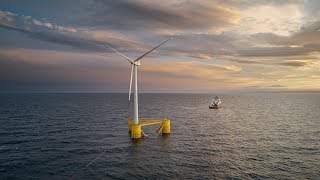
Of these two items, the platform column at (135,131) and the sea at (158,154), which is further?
the platform column at (135,131)

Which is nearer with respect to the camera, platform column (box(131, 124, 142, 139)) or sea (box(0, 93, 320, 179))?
sea (box(0, 93, 320, 179))

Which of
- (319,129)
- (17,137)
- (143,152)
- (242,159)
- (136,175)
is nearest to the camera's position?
(136,175)

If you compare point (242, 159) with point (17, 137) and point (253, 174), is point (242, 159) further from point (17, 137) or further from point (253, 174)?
point (17, 137)

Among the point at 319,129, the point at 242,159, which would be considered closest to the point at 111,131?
the point at 242,159

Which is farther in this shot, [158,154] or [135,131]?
[135,131]

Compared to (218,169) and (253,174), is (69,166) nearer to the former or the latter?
(218,169)

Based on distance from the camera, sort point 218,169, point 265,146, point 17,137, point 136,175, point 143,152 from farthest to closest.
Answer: point 17,137
point 265,146
point 143,152
point 218,169
point 136,175

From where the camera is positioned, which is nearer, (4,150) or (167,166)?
(167,166)

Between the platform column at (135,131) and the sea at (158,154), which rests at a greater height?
the platform column at (135,131)

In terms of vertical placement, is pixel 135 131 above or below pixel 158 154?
above

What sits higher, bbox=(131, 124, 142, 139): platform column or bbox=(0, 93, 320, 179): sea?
bbox=(131, 124, 142, 139): platform column

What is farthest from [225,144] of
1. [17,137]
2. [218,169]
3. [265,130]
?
[17,137]
